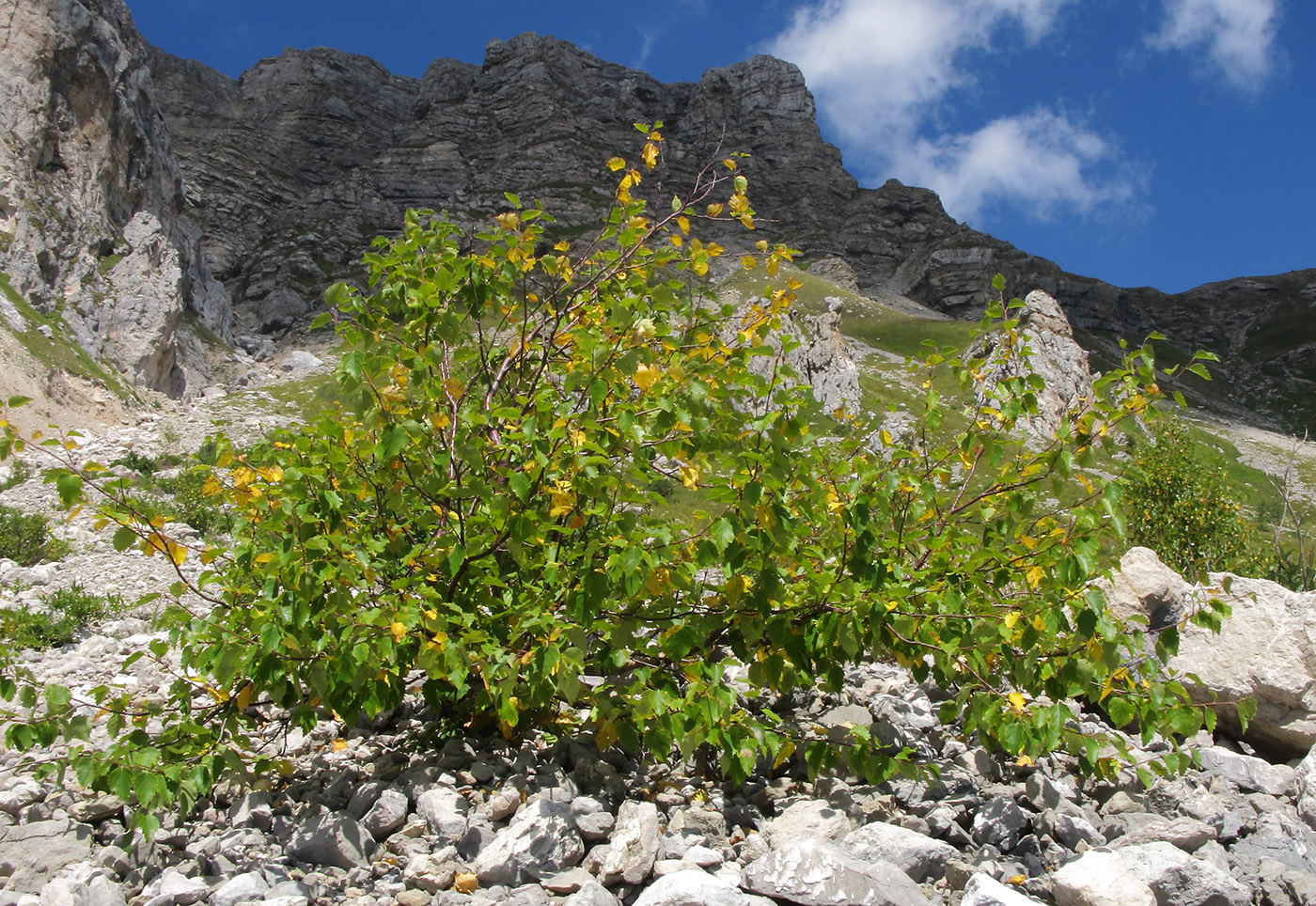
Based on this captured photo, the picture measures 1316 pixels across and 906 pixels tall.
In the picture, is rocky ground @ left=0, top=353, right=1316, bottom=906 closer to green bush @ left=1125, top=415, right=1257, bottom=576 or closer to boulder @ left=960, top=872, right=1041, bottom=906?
boulder @ left=960, top=872, right=1041, bottom=906

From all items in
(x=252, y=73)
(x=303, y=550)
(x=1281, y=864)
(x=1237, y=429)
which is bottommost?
(x=1281, y=864)

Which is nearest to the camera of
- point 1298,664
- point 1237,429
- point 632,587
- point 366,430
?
point 632,587

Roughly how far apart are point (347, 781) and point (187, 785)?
3.88 feet

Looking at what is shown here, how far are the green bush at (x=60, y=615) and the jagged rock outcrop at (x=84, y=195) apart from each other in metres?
27.9

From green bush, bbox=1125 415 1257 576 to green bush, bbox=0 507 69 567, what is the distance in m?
21.8

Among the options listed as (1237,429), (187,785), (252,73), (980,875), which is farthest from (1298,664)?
(252,73)

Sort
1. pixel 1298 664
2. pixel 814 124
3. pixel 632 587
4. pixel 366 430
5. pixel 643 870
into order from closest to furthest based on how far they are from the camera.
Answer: pixel 632 587
pixel 643 870
pixel 366 430
pixel 1298 664
pixel 814 124

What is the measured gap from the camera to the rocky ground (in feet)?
12.0

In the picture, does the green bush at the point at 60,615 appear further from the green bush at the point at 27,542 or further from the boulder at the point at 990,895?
the boulder at the point at 990,895

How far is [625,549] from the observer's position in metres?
3.83

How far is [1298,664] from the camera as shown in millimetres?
6512

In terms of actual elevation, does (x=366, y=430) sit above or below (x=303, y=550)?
above

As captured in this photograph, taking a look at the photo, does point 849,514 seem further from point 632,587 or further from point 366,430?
point 366,430

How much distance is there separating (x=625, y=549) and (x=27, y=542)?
12.1 meters
